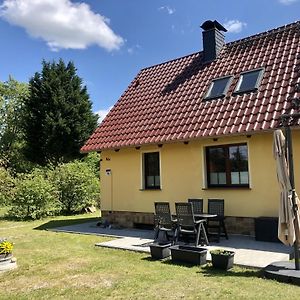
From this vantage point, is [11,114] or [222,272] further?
[11,114]

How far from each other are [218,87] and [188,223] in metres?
5.14

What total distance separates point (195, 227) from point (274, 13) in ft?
25.6

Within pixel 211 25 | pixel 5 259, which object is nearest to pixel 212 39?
pixel 211 25

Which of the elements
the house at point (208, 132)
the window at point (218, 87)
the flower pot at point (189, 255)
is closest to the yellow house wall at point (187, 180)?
the house at point (208, 132)

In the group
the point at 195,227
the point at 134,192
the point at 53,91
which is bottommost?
the point at 195,227

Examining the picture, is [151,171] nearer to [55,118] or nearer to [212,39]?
[212,39]

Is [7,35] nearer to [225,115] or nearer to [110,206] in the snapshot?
[110,206]

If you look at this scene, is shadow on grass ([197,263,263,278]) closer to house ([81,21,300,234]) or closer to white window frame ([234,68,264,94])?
house ([81,21,300,234])

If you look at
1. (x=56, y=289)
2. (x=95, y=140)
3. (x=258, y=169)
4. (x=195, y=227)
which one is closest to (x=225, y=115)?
(x=258, y=169)

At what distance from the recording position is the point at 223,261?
6.84m

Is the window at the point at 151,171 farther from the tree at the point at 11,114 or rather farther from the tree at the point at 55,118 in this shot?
the tree at the point at 11,114

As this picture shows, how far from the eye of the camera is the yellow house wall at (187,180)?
980 centimetres

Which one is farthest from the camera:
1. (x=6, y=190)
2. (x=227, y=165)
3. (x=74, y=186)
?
(x=74, y=186)

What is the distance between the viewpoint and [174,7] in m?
11.4
